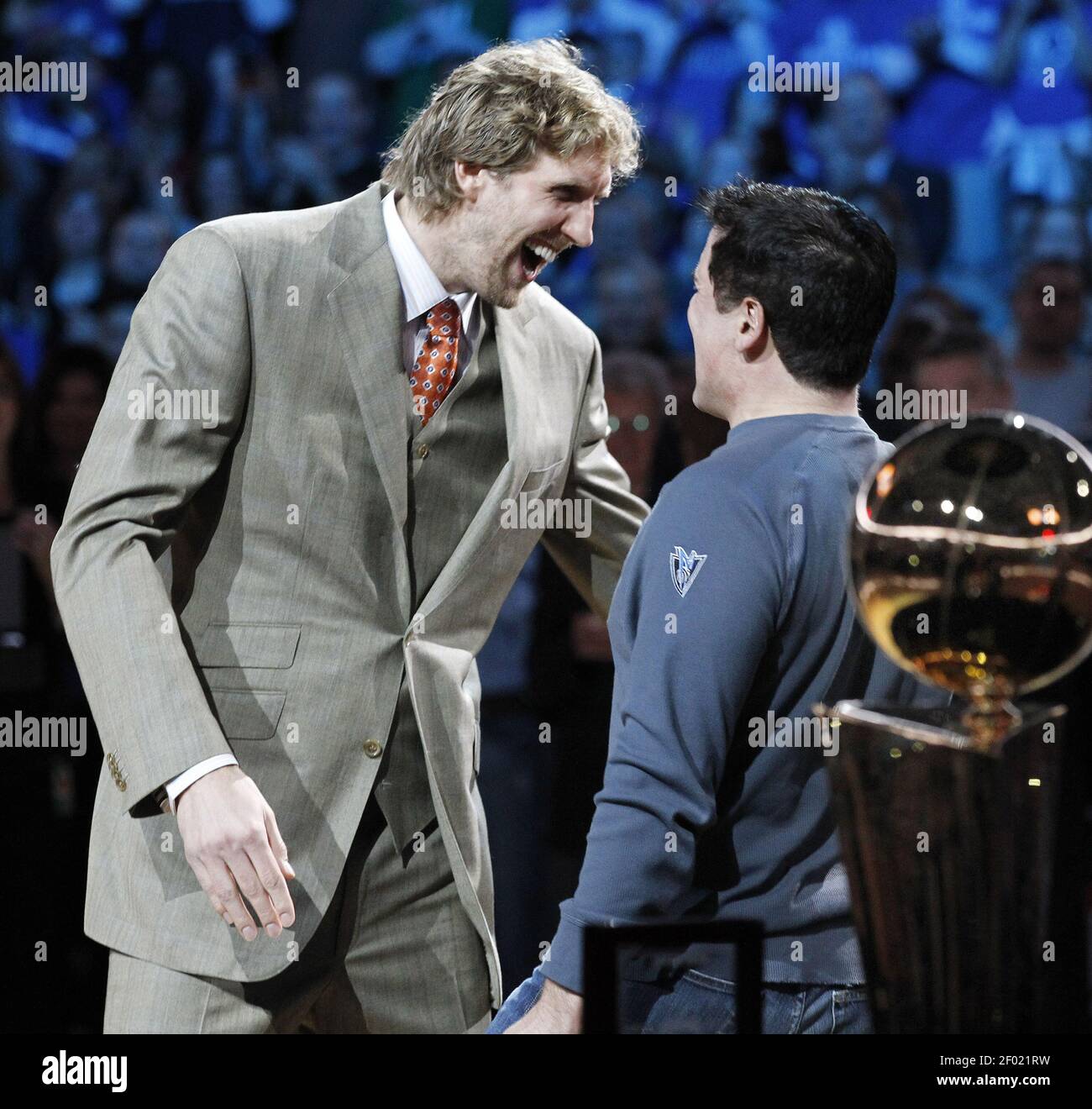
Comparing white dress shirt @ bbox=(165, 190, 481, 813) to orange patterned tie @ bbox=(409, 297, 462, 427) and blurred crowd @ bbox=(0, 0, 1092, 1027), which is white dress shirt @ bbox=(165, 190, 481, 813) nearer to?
orange patterned tie @ bbox=(409, 297, 462, 427)

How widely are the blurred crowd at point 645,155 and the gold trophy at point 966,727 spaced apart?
210cm

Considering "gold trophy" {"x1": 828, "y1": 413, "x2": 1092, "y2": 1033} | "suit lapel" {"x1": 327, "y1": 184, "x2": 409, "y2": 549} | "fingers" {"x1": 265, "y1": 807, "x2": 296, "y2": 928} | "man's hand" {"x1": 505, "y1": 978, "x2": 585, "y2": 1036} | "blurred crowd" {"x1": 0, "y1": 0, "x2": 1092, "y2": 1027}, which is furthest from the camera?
"blurred crowd" {"x1": 0, "y1": 0, "x2": 1092, "y2": 1027}

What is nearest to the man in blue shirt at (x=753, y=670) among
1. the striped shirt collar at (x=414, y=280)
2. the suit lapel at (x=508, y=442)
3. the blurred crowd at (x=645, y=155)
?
the suit lapel at (x=508, y=442)

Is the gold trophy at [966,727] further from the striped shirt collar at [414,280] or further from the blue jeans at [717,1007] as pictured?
the striped shirt collar at [414,280]

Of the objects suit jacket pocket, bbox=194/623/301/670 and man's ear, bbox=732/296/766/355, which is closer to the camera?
man's ear, bbox=732/296/766/355

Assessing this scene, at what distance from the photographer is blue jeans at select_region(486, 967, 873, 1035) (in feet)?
4.18

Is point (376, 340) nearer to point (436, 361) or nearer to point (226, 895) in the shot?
point (436, 361)

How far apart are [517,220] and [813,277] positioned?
469 millimetres

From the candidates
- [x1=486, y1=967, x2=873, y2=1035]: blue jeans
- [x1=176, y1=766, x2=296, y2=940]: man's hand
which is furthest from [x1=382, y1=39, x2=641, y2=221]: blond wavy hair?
[x1=486, y1=967, x2=873, y2=1035]: blue jeans

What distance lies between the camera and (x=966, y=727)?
0.95 metres

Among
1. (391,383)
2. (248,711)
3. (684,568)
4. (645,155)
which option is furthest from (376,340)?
(645,155)

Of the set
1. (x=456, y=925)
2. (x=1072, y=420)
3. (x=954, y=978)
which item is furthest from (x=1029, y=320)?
(x=954, y=978)

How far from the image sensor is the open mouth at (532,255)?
1.82 m

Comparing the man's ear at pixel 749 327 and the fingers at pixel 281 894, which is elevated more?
the man's ear at pixel 749 327
